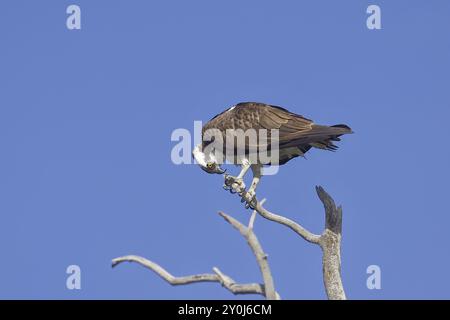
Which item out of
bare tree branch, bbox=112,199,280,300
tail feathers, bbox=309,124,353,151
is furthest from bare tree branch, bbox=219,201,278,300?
tail feathers, bbox=309,124,353,151

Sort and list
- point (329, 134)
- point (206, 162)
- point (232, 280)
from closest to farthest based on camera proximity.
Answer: point (232, 280), point (329, 134), point (206, 162)

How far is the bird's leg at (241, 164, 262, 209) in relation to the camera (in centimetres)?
1753

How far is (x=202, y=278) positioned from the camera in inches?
539

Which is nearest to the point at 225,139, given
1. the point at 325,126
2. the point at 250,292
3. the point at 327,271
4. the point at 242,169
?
the point at 242,169

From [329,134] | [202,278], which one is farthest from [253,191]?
[202,278]

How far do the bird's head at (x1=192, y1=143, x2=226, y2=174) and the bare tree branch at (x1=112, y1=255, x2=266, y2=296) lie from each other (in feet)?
13.8

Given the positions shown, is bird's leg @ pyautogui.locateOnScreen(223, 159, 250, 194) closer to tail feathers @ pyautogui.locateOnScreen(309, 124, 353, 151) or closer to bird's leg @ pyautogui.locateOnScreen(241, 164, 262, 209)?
bird's leg @ pyautogui.locateOnScreen(241, 164, 262, 209)

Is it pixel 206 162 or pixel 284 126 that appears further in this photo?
pixel 206 162

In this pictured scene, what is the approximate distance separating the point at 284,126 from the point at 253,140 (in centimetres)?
69

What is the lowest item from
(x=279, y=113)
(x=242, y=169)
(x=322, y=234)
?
(x=322, y=234)

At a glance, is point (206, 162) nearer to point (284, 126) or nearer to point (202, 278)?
point (284, 126)
